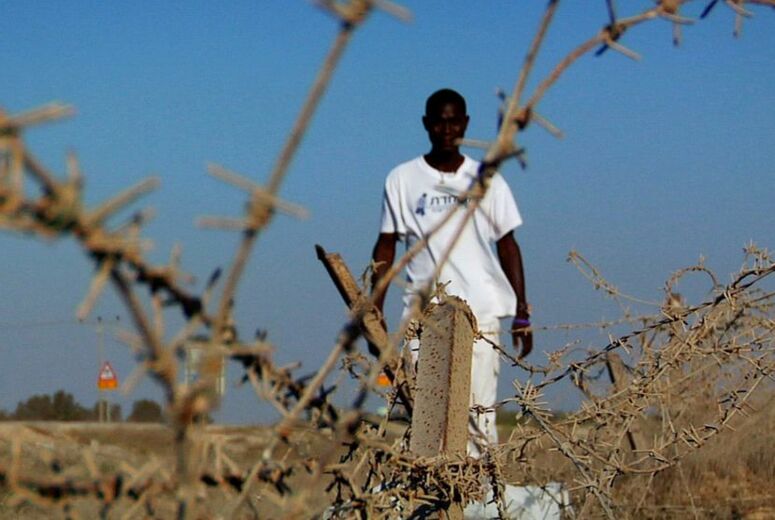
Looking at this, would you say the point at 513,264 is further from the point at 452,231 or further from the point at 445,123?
the point at 445,123

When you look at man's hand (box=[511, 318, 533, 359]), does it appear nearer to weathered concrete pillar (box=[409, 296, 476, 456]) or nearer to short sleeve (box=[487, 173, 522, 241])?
short sleeve (box=[487, 173, 522, 241])

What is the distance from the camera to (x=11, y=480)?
52.6 inches

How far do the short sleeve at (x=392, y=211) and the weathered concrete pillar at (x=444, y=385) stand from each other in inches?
113

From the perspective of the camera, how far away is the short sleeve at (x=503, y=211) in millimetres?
6348

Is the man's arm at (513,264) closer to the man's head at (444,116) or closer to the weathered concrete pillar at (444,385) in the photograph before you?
the man's head at (444,116)

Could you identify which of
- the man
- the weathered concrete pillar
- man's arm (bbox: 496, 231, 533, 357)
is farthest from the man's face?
the weathered concrete pillar

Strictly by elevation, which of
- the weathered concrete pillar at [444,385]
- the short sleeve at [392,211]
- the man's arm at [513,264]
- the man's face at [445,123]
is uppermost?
the man's face at [445,123]

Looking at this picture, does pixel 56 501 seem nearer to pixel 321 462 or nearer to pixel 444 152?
pixel 321 462

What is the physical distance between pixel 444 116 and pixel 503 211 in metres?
0.57

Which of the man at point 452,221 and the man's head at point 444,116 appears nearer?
the man at point 452,221

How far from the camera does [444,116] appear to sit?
6.28 meters

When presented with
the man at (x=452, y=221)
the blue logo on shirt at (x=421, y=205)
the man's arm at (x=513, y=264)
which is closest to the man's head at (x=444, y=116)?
the man at (x=452, y=221)

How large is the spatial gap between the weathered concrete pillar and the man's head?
2999 mm

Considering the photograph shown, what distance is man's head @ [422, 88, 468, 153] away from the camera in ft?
20.6
